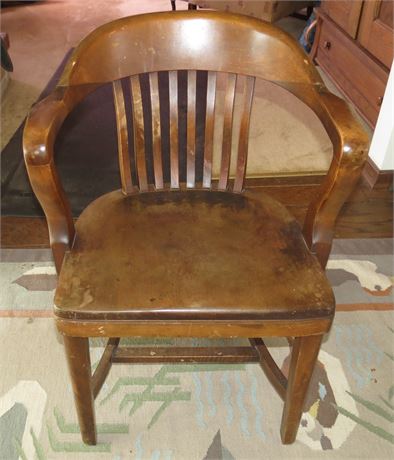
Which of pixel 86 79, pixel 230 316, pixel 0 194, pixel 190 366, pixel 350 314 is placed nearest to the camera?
pixel 230 316

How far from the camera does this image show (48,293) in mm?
1517

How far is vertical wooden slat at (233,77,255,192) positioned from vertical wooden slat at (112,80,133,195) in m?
0.26

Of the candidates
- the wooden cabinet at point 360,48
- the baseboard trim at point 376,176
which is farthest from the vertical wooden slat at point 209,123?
the wooden cabinet at point 360,48

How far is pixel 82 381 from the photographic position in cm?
97

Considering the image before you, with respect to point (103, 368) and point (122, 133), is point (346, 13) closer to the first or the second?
point (122, 133)

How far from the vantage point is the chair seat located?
0.84 meters

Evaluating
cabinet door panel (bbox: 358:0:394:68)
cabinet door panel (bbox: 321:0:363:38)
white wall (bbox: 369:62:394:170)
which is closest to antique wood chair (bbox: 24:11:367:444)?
white wall (bbox: 369:62:394:170)

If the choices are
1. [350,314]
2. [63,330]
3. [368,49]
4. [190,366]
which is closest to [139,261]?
[63,330]

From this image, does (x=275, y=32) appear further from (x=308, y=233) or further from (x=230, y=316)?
(x=230, y=316)

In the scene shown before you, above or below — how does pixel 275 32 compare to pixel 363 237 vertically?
above

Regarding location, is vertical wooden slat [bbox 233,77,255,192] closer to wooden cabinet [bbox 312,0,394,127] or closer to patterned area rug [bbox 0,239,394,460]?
patterned area rug [bbox 0,239,394,460]

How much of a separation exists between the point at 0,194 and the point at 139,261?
1.32 meters

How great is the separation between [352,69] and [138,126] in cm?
174

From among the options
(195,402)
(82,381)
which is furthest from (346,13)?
(82,381)
